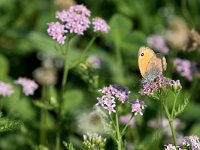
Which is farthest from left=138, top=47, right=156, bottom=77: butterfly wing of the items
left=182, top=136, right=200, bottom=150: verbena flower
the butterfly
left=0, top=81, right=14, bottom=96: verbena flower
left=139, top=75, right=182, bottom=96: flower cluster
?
left=0, top=81, right=14, bottom=96: verbena flower

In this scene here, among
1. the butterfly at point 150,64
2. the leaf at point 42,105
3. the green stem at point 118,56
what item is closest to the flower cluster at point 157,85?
the butterfly at point 150,64

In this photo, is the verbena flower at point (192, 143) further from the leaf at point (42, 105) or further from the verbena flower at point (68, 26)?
the leaf at point (42, 105)

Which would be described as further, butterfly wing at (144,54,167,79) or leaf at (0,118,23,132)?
butterfly wing at (144,54,167,79)

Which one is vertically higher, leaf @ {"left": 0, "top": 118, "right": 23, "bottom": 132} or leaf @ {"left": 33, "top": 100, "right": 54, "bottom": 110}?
leaf @ {"left": 33, "top": 100, "right": 54, "bottom": 110}

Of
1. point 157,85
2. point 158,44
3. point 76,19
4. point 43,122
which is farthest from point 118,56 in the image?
point 157,85

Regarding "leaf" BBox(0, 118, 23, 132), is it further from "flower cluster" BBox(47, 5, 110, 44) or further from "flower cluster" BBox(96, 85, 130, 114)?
"flower cluster" BBox(47, 5, 110, 44)

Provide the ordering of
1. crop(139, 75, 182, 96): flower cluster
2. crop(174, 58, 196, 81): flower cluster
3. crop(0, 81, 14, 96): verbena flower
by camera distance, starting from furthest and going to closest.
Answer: crop(174, 58, 196, 81): flower cluster < crop(0, 81, 14, 96): verbena flower < crop(139, 75, 182, 96): flower cluster
